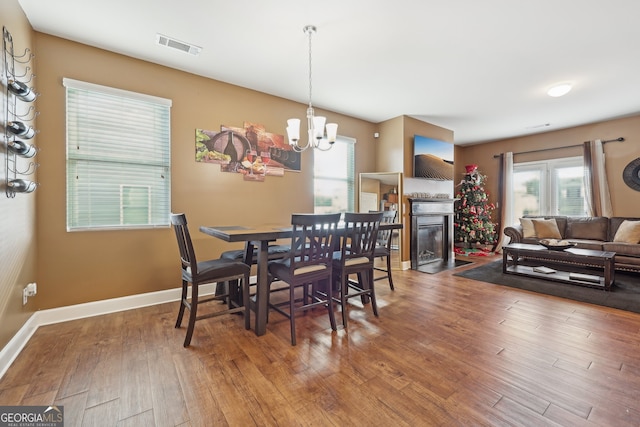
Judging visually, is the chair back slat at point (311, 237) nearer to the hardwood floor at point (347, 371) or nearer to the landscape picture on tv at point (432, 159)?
the hardwood floor at point (347, 371)

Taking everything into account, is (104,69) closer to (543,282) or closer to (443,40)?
(443,40)

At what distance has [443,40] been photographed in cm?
258

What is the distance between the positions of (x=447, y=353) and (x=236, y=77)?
352 cm

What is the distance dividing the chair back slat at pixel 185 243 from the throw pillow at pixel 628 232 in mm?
6013

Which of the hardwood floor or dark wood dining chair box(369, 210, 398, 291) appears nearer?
the hardwood floor

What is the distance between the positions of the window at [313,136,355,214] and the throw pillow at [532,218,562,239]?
3472mm

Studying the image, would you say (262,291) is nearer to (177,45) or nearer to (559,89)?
(177,45)

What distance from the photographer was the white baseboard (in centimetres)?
190

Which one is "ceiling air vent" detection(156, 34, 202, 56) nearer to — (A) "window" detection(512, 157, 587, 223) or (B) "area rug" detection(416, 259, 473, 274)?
(B) "area rug" detection(416, 259, 473, 274)

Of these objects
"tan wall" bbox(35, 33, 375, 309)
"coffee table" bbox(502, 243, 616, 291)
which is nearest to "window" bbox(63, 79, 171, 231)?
"tan wall" bbox(35, 33, 375, 309)

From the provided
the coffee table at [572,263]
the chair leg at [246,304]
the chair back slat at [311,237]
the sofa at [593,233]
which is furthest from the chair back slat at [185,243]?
the sofa at [593,233]

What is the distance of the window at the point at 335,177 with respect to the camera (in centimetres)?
426

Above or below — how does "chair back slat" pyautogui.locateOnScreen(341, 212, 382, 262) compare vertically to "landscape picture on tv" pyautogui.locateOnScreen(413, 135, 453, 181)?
below

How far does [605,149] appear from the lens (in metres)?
4.96
